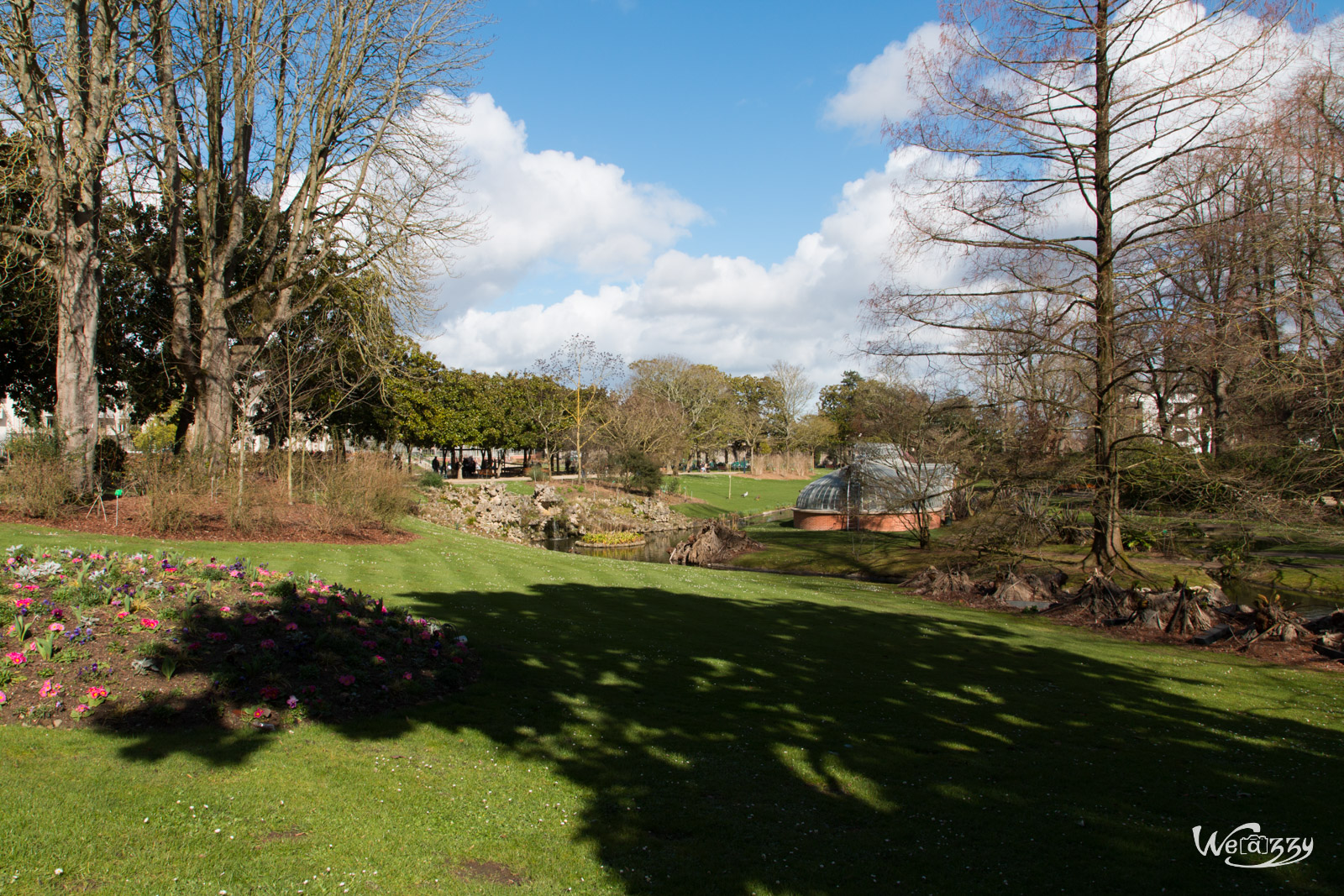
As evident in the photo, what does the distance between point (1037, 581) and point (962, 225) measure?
324 inches

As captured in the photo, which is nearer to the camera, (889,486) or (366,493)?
(366,493)

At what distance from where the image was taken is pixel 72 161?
13781 mm

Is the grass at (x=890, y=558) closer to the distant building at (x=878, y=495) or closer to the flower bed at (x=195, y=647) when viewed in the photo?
the distant building at (x=878, y=495)

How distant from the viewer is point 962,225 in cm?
1550

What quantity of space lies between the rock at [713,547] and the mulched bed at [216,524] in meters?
13.2

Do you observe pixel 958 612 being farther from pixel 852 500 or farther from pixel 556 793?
pixel 852 500

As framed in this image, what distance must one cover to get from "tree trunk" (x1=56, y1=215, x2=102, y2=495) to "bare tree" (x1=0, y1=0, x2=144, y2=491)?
2 centimetres

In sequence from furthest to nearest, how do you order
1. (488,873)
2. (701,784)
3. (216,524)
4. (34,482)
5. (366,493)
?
(366,493)
(216,524)
(34,482)
(701,784)
(488,873)

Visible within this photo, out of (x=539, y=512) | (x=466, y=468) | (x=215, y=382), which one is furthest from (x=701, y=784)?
A: (x=466, y=468)

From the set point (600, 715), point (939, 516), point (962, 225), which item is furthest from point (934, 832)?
point (939, 516)

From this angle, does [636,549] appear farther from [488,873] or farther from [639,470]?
[488,873]

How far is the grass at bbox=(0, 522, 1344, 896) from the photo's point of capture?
3.70 metres

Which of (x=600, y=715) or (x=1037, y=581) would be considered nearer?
(x=600, y=715)

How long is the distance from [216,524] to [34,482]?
2874mm
